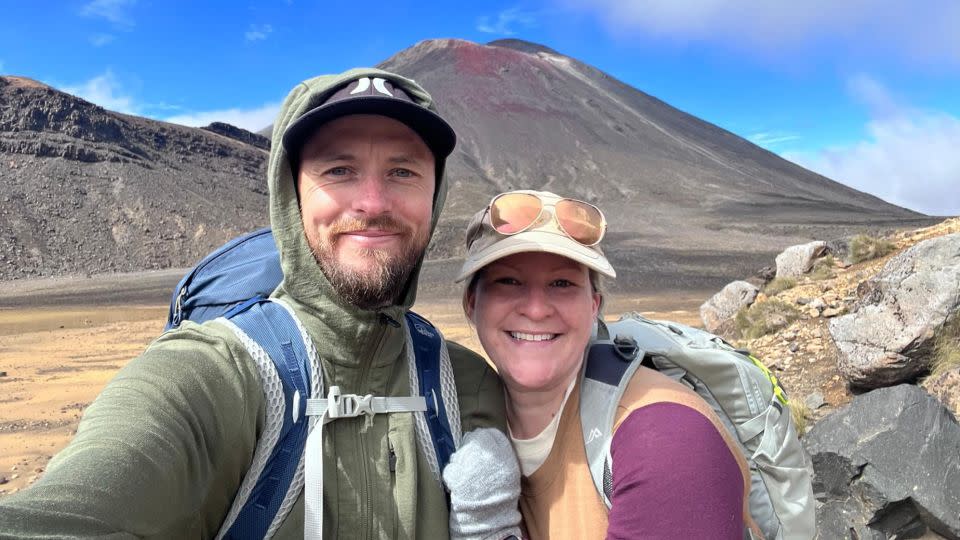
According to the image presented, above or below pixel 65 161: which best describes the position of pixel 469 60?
above

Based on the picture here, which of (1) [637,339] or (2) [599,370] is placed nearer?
(2) [599,370]

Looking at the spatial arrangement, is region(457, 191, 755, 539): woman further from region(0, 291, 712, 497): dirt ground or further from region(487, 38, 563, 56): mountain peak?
region(487, 38, 563, 56): mountain peak

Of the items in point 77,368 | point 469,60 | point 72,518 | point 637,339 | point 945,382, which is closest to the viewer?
point 72,518

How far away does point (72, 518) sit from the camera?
37.5 inches

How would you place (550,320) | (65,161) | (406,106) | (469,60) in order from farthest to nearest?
(469,60)
(65,161)
(550,320)
(406,106)

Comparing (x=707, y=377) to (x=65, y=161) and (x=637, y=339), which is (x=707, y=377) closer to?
(x=637, y=339)

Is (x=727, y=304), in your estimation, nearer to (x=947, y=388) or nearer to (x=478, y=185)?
(x=947, y=388)

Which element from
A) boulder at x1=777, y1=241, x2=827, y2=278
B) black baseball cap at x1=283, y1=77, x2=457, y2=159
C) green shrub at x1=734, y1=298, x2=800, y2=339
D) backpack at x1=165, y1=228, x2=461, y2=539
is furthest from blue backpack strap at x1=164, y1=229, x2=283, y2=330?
boulder at x1=777, y1=241, x2=827, y2=278

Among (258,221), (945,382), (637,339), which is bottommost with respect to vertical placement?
(945,382)

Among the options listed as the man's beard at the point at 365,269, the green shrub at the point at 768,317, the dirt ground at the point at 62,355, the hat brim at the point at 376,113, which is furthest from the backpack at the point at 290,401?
the green shrub at the point at 768,317

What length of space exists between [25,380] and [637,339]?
10.4 m

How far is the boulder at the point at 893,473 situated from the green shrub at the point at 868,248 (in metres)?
6.57

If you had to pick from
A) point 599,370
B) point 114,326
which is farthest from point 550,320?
point 114,326

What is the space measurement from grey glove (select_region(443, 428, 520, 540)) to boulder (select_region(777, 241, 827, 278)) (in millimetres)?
12397
